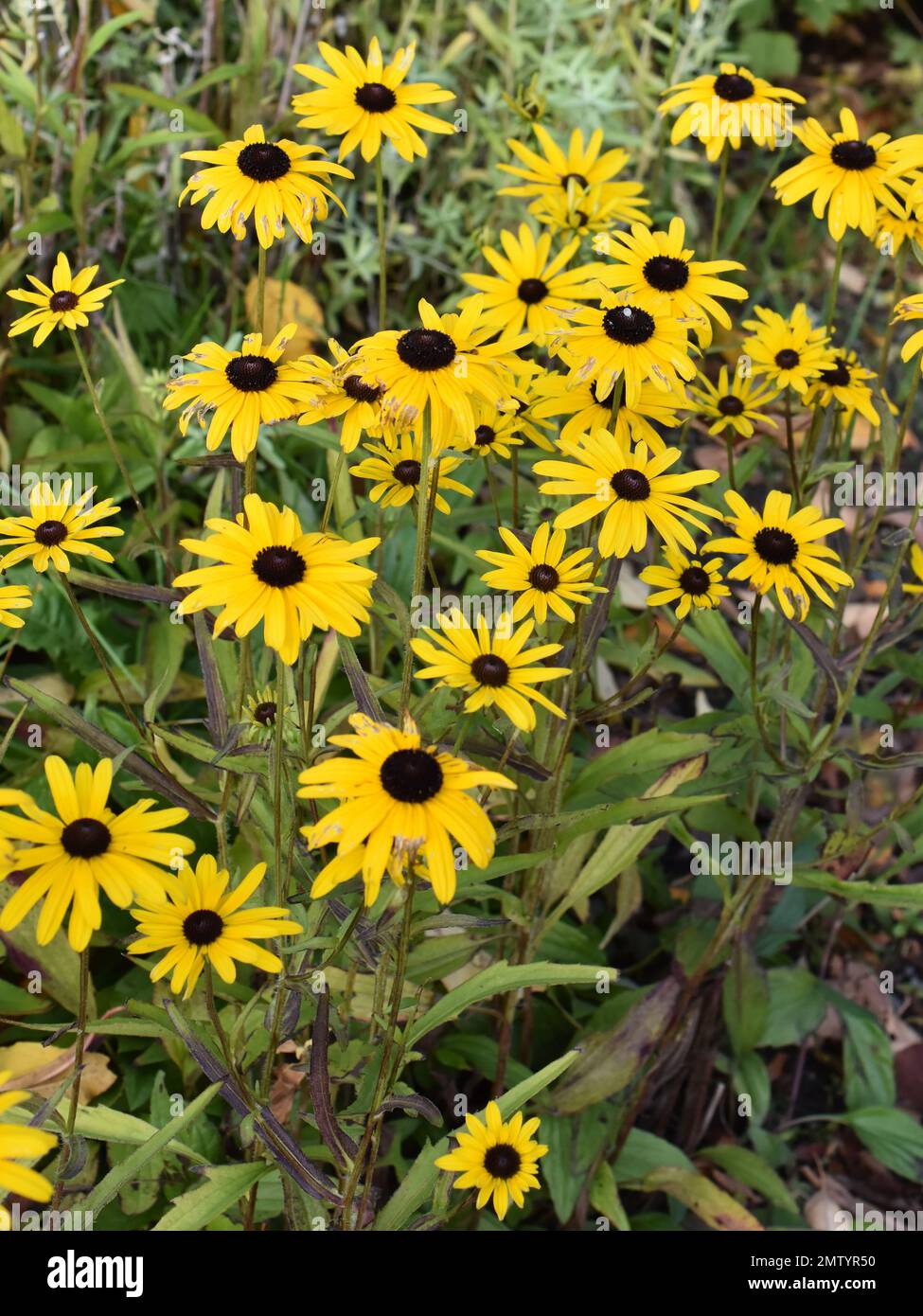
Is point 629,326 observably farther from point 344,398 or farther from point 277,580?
point 277,580

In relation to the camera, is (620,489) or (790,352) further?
(790,352)

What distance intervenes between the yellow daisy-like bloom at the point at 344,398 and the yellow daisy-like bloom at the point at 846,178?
673 millimetres

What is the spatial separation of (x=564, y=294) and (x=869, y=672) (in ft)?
4.56

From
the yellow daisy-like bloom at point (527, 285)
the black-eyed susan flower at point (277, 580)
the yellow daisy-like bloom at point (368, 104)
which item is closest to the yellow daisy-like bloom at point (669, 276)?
the yellow daisy-like bloom at point (527, 285)

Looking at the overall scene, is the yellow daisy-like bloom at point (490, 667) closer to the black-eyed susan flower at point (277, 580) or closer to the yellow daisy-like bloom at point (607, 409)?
the black-eyed susan flower at point (277, 580)

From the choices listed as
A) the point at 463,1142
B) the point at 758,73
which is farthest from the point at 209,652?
the point at 758,73

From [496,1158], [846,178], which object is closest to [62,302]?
[846,178]

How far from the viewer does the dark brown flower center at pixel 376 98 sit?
160 cm

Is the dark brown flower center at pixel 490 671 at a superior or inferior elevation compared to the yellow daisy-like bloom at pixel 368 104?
inferior

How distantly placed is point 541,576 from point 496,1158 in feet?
2.19

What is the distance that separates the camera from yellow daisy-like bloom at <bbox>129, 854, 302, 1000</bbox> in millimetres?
1184

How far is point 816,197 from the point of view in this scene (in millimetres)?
1662

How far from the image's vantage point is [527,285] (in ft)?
6.00
